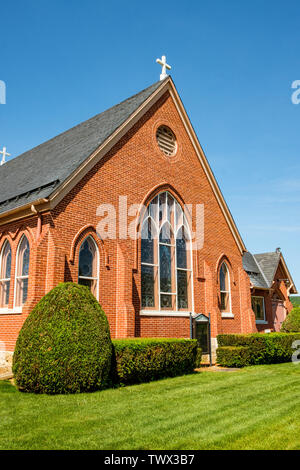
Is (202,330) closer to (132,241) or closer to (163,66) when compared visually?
(132,241)

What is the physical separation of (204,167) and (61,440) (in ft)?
51.8

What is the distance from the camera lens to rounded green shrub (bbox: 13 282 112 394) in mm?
8961

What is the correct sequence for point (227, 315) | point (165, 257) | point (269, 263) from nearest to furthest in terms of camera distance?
point (165, 257) → point (227, 315) → point (269, 263)

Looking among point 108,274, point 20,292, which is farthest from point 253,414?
point 20,292

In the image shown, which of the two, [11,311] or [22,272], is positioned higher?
[22,272]

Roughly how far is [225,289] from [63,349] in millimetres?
12292

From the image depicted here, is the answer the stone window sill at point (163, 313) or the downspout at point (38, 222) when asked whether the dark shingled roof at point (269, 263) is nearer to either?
the stone window sill at point (163, 313)

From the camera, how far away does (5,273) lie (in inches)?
568

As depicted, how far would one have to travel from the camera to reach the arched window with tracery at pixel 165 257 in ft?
52.0

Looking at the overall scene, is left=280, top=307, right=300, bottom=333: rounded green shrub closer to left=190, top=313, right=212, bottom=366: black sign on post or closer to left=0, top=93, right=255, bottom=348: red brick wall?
left=0, top=93, right=255, bottom=348: red brick wall

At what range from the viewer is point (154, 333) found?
50.2 ft

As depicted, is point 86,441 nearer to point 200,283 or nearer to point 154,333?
point 154,333

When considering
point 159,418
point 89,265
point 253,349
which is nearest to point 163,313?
point 253,349

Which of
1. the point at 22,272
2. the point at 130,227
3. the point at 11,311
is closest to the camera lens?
the point at 11,311
